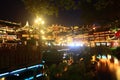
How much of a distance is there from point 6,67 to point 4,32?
7.03 meters

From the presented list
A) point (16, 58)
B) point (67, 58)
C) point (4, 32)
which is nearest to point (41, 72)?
point (16, 58)

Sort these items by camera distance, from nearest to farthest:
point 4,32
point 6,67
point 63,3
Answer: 1. point 63,3
2. point 6,67
3. point 4,32

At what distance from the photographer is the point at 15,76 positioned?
9047 millimetres

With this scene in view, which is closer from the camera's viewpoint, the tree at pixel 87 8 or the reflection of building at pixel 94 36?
the tree at pixel 87 8

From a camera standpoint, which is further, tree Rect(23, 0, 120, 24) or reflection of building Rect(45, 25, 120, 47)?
reflection of building Rect(45, 25, 120, 47)

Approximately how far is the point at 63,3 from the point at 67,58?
8.61m

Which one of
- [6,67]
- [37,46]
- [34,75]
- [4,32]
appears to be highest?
[4,32]

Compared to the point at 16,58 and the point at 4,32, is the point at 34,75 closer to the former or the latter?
the point at 16,58

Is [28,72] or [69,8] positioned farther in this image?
[28,72]

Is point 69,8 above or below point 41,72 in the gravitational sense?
above

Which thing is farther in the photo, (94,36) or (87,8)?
(94,36)

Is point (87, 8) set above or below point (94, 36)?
below

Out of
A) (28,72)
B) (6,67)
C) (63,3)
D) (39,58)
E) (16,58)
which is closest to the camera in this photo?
(63,3)

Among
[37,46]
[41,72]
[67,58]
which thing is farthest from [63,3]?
[67,58]
